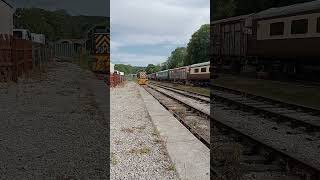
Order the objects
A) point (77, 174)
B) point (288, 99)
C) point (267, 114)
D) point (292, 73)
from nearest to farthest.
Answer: point (77, 174), point (267, 114), point (288, 99), point (292, 73)

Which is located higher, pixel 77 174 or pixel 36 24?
pixel 36 24

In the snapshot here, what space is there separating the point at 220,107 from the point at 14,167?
345 inches

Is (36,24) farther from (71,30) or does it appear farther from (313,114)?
(313,114)

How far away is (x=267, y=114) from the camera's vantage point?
36.7 ft

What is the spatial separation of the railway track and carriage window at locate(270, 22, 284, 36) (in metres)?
8.41

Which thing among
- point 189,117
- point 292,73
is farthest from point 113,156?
point 292,73

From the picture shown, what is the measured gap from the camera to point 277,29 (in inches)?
767

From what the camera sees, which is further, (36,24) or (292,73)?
(36,24)

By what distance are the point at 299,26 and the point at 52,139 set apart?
13476mm

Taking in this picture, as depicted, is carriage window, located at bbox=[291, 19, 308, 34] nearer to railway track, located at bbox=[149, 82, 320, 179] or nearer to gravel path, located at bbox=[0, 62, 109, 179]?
railway track, located at bbox=[149, 82, 320, 179]

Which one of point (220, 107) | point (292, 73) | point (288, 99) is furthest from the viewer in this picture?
point (292, 73)

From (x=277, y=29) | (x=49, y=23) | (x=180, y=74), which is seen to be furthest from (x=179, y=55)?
(x=49, y=23)

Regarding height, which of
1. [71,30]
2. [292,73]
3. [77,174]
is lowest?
[77,174]

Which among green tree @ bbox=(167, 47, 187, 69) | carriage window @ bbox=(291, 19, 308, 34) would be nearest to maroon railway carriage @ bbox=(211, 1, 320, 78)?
carriage window @ bbox=(291, 19, 308, 34)
